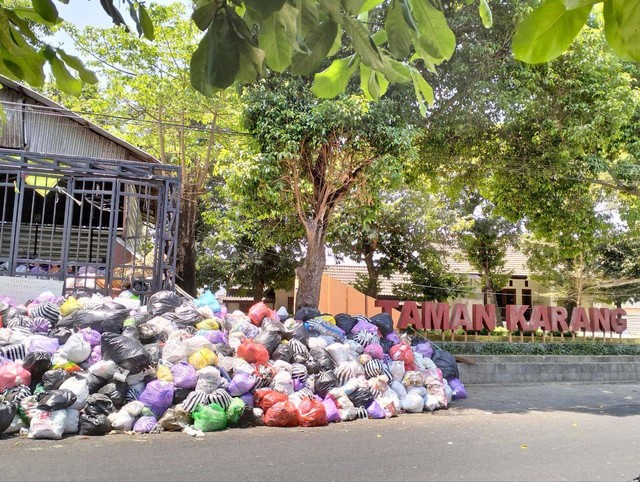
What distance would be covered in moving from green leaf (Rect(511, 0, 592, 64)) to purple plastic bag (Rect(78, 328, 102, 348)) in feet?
22.5

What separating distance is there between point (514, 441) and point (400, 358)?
2876 millimetres

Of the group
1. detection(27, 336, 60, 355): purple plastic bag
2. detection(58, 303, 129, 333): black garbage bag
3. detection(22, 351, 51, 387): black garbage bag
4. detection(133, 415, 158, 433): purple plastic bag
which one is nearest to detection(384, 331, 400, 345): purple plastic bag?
detection(58, 303, 129, 333): black garbage bag

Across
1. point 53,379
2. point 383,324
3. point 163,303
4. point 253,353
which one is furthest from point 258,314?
point 53,379

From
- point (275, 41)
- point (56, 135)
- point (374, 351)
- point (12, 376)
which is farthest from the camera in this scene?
point (56, 135)

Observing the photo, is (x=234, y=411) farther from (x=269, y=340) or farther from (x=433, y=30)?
(x=433, y=30)

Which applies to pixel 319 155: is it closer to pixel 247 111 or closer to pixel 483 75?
pixel 247 111

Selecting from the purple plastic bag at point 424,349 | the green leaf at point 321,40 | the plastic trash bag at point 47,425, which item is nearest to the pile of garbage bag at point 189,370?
the plastic trash bag at point 47,425

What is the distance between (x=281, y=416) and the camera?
6871 mm

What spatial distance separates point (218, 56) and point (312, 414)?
6.25 m

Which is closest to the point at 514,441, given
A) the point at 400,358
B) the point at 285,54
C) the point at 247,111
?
the point at 400,358

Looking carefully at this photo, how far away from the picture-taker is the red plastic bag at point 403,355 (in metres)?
9.16

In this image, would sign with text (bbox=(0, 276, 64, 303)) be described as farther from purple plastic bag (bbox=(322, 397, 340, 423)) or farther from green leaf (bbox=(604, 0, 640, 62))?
green leaf (bbox=(604, 0, 640, 62))

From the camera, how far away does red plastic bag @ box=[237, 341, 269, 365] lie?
7633 mm

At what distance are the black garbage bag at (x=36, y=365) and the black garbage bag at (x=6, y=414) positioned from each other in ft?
2.12
